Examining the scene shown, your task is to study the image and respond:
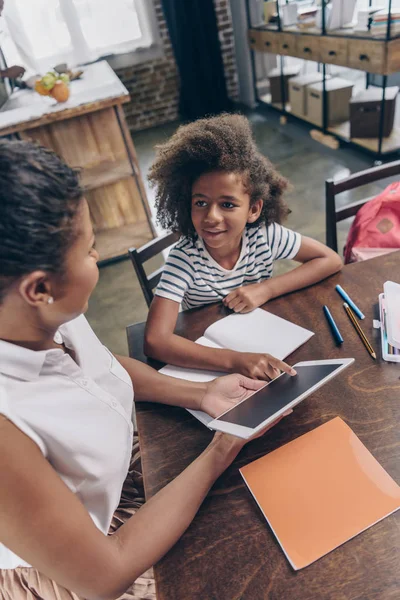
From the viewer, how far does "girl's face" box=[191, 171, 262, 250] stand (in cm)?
111

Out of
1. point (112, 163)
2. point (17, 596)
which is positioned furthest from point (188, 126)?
point (112, 163)

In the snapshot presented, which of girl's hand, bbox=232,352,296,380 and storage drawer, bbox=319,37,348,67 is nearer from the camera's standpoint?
girl's hand, bbox=232,352,296,380

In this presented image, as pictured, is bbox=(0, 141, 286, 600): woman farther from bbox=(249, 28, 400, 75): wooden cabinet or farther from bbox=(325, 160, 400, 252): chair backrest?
bbox=(249, 28, 400, 75): wooden cabinet

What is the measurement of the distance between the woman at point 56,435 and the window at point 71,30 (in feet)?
17.2

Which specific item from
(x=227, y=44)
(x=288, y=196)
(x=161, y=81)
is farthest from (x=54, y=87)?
(x=227, y=44)

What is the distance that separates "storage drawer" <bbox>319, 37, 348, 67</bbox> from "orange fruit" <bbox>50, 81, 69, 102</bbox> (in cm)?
218

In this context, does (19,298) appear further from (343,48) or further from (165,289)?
(343,48)

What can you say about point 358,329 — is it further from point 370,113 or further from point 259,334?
point 370,113

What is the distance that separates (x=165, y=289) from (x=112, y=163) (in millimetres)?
2082

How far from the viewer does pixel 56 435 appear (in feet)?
1.88

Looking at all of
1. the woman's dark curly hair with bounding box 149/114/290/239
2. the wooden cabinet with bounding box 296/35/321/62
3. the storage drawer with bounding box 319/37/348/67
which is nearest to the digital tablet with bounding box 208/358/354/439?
the woman's dark curly hair with bounding box 149/114/290/239

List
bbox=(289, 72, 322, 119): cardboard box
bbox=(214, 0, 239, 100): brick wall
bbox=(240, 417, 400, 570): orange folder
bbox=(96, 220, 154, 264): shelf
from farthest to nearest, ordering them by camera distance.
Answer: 1. bbox=(214, 0, 239, 100): brick wall
2. bbox=(289, 72, 322, 119): cardboard box
3. bbox=(96, 220, 154, 264): shelf
4. bbox=(240, 417, 400, 570): orange folder

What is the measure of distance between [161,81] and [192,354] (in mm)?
5360

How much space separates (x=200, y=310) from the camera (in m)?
1.11
